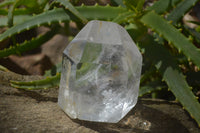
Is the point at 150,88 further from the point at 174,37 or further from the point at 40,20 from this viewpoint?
the point at 40,20

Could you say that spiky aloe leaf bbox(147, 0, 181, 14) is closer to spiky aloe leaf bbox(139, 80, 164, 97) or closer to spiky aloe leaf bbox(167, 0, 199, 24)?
spiky aloe leaf bbox(167, 0, 199, 24)

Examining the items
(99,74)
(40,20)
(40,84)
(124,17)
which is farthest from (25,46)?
(99,74)

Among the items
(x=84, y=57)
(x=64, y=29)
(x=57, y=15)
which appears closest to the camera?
(x=84, y=57)

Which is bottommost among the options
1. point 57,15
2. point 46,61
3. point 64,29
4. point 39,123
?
point 46,61

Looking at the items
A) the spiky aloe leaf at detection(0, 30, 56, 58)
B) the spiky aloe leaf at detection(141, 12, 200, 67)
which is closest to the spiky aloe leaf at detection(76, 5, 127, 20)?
the spiky aloe leaf at detection(141, 12, 200, 67)

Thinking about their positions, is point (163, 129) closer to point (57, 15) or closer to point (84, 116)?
point (84, 116)

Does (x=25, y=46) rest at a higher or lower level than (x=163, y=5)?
lower

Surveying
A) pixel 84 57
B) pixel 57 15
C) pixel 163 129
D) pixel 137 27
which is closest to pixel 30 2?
pixel 57 15

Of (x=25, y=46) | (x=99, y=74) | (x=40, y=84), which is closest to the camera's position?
(x=99, y=74)
